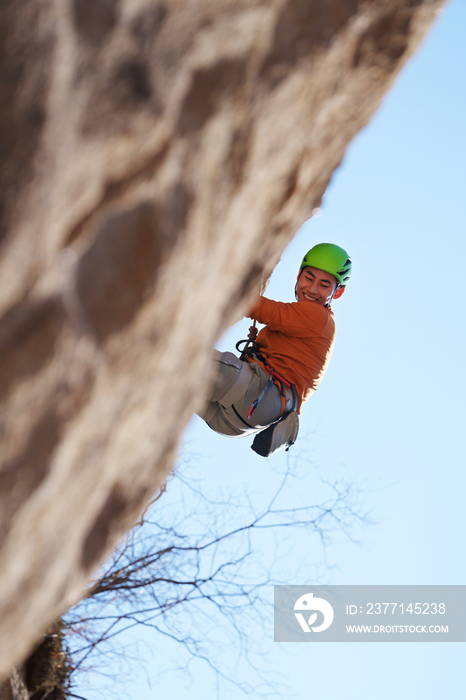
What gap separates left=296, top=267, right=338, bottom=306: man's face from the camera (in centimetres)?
379

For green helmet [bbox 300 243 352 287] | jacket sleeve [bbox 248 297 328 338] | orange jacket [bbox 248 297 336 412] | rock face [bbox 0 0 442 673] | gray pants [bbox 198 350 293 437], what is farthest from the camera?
green helmet [bbox 300 243 352 287]

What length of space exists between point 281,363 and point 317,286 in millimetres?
631

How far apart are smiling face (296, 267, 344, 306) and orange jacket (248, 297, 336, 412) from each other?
0.15m

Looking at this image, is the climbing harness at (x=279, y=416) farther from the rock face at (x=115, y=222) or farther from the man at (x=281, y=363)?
the rock face at (x=115, y=222)

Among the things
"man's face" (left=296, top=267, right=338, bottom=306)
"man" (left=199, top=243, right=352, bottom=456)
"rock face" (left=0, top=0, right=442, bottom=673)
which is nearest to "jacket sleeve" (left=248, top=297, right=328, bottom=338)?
"man" (left=199, top=243, right=352, bottom=456)

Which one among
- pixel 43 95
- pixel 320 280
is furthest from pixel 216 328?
pixel 320 280

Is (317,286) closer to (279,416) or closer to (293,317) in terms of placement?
(293,317)

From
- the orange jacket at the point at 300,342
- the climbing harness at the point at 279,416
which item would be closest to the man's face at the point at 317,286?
the orange jacket at the point at 300,342

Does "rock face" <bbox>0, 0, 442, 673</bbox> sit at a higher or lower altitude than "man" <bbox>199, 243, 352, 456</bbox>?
lower

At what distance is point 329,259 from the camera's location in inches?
149

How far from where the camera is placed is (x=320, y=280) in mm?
3799

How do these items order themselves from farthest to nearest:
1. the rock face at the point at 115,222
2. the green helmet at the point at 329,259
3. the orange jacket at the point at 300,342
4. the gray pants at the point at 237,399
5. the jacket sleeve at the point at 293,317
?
the green helmet at the point at 329,259
the orange jacket at the point at 300,342
the jacket sleeve at the point at 293,317
the gray pants at the point at 237,399
the rock face at the point at 115,222

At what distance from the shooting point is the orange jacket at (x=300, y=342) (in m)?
3.46

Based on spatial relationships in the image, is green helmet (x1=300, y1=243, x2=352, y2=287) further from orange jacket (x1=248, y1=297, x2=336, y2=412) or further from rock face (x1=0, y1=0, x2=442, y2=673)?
rock face (x1=0, y1=0, x2=442, y2=673)
